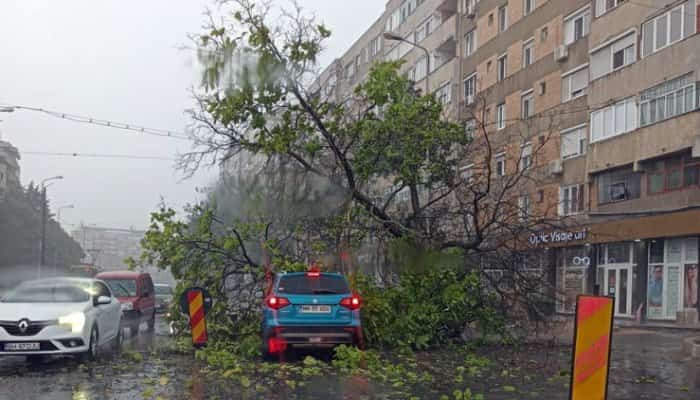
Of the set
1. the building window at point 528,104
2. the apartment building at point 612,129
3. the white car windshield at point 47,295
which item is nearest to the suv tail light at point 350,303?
the white car windshield at point 47,295

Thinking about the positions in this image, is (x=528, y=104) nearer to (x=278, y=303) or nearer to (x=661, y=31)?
(x=661, y=31)

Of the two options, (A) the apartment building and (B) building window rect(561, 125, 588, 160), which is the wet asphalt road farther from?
(B) building window rect(561, 125, 588, 160)

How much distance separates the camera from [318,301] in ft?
45.7

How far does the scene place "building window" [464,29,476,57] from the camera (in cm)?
4559

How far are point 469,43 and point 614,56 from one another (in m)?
15.1

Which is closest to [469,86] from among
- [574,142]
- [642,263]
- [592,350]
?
[574,142]

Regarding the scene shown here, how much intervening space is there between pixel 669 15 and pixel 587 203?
28.8 feet

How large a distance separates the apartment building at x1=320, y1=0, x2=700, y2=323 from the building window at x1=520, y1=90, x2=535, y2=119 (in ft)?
0.27

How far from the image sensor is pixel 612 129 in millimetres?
31547

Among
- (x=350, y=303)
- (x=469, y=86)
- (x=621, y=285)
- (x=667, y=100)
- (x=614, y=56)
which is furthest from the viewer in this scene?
(x=469, y=86)

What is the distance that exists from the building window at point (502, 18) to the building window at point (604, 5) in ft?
28.9

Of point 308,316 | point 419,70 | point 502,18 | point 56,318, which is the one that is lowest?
point 56,318

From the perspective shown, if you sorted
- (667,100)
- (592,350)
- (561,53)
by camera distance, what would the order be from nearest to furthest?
(592,350)
(667,100)
(561,53)

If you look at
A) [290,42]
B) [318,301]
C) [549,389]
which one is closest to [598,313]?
[549,389]
